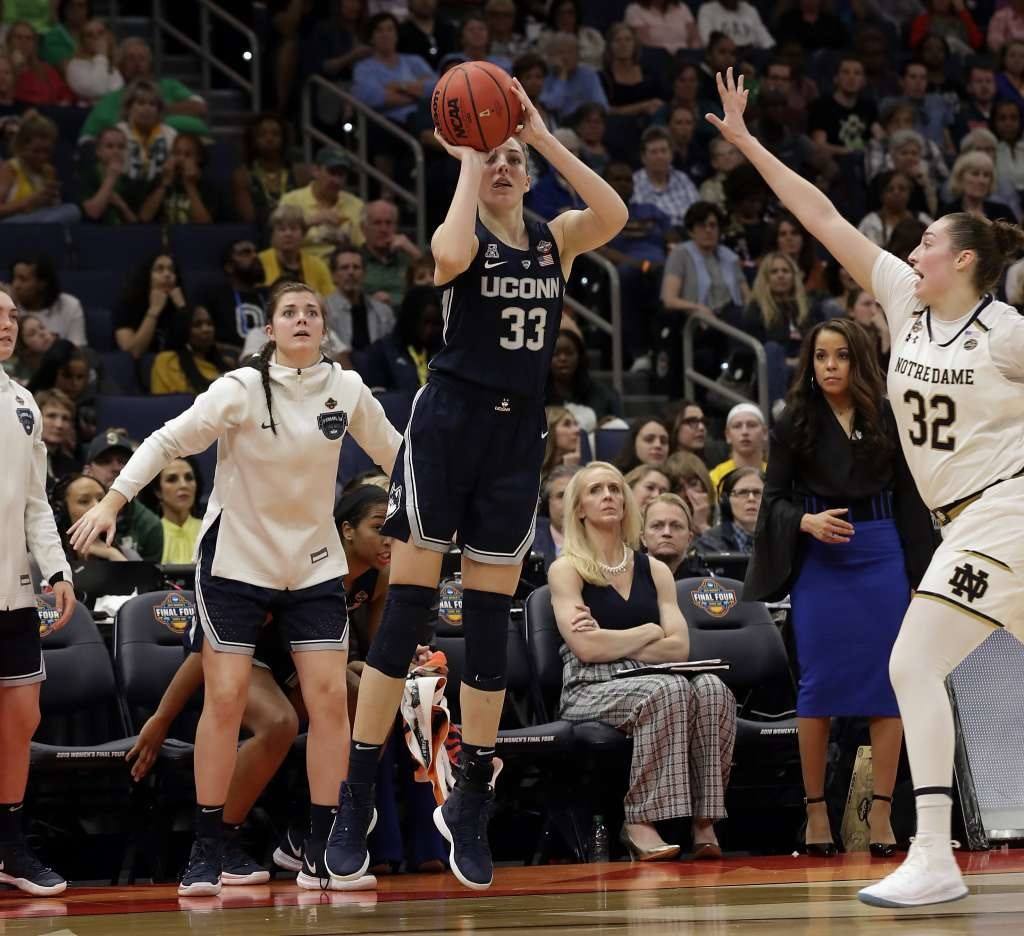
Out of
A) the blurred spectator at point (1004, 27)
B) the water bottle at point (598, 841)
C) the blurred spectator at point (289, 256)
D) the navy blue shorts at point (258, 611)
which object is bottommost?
the water bottle at point (598, 841)

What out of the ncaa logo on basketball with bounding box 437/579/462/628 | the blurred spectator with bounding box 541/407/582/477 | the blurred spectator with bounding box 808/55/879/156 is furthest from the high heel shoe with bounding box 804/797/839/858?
the blurred spectator with bounding box 808/55/879/156

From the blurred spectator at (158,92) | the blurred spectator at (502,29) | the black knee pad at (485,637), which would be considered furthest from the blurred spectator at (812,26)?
the black knee pad at (485,637)

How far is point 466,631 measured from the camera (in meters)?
5.23

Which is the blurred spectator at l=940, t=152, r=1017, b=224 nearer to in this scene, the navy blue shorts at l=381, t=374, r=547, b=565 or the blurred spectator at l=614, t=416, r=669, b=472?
the blurred spectator at l=614, t=416, r=669, b=472

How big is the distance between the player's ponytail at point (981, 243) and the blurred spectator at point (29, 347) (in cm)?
561

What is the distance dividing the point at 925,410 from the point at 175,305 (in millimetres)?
6027

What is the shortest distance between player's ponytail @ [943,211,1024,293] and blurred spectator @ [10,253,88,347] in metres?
5.90

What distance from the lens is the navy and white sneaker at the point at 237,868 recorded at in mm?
5859

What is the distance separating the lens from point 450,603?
730 centimetres

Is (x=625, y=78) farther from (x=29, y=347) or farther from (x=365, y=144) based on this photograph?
(x=29, y=347)

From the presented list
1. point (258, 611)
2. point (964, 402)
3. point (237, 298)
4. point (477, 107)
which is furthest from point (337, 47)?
point (964, 402)

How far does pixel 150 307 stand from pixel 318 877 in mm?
5133

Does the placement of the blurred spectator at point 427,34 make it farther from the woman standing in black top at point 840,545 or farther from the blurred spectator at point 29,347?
the woman standing in black top at point 840,545

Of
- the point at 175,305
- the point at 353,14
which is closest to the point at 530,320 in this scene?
the point at 175,305
